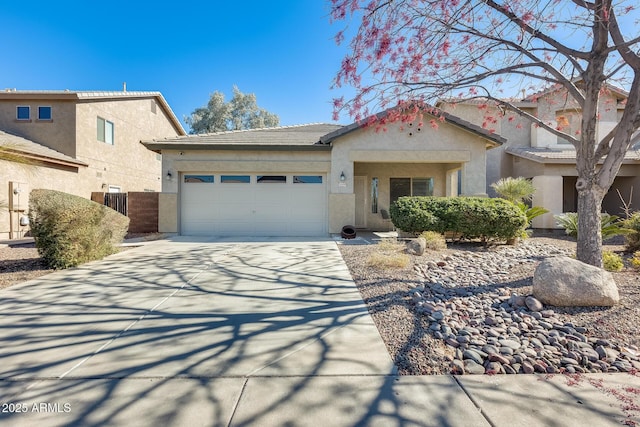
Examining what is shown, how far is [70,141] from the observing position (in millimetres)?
14555

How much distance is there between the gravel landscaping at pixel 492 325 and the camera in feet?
9.69

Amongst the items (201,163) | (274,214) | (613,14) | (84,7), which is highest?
(84,7)

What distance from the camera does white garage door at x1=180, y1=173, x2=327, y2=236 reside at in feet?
40.7

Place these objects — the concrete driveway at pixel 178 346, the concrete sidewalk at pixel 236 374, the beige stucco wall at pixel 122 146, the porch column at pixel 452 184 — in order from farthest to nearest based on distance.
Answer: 1. the beige stucco wall at pixel 122 146
2. the porch column at pixel 452 184
3. the concrete driveway at pixel 178 346
4. the concrete sidewalk at pixel 236 374

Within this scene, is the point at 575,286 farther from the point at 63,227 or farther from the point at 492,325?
the point at 63,227

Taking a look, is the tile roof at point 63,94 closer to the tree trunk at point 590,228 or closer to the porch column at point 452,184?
the porch column at point 452,184

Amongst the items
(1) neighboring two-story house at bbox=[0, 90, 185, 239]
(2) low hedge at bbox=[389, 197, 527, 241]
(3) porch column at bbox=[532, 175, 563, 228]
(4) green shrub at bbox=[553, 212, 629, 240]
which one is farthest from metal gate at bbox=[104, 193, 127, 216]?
(3) porch column at bbox=[532, 175, 563, 228]

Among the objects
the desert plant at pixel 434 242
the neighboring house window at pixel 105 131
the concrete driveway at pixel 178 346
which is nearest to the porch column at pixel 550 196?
the desert plant at pixel 434 242

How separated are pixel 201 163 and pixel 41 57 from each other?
1061 centimetres

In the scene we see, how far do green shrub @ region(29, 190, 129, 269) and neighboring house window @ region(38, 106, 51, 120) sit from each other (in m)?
11.7

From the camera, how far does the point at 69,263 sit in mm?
6727

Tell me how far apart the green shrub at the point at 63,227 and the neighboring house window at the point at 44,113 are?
1168 cm

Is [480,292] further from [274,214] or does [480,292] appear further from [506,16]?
[274,214]

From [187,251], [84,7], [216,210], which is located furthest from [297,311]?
[84,7]
